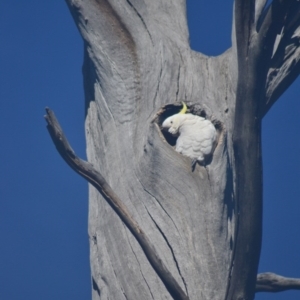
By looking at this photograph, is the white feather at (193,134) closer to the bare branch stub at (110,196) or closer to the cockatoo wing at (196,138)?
the cockatoo wing at (196,138)

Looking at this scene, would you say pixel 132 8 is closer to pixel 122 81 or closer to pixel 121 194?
pixel 122 81

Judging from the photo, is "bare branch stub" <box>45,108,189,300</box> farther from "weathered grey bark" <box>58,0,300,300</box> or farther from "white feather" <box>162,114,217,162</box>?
"white feather" <box>162,114,217,162</box>

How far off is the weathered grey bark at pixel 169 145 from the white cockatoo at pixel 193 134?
3 cm

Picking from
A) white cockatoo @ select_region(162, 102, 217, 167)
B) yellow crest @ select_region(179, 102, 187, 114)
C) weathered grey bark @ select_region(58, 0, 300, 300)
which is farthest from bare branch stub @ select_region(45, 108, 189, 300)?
yellow crest @ select_region(179, 102, 187, 114)

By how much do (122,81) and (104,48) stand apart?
13 centimetres

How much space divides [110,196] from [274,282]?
2.19 ft

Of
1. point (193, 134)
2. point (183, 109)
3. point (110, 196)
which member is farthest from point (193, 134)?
point (110, 196)

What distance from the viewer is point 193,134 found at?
5.53 ft

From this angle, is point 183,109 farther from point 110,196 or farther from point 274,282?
point 274,282

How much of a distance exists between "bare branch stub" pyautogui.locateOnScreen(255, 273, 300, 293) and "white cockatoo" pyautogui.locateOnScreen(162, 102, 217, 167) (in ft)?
1.54

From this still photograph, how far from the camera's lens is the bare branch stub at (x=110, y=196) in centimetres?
146

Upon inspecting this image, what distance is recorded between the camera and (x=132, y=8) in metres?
1.91

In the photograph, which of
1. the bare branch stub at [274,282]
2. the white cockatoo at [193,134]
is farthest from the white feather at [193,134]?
the bare branch stub at [274,282]

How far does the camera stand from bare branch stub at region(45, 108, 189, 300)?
1457mm
